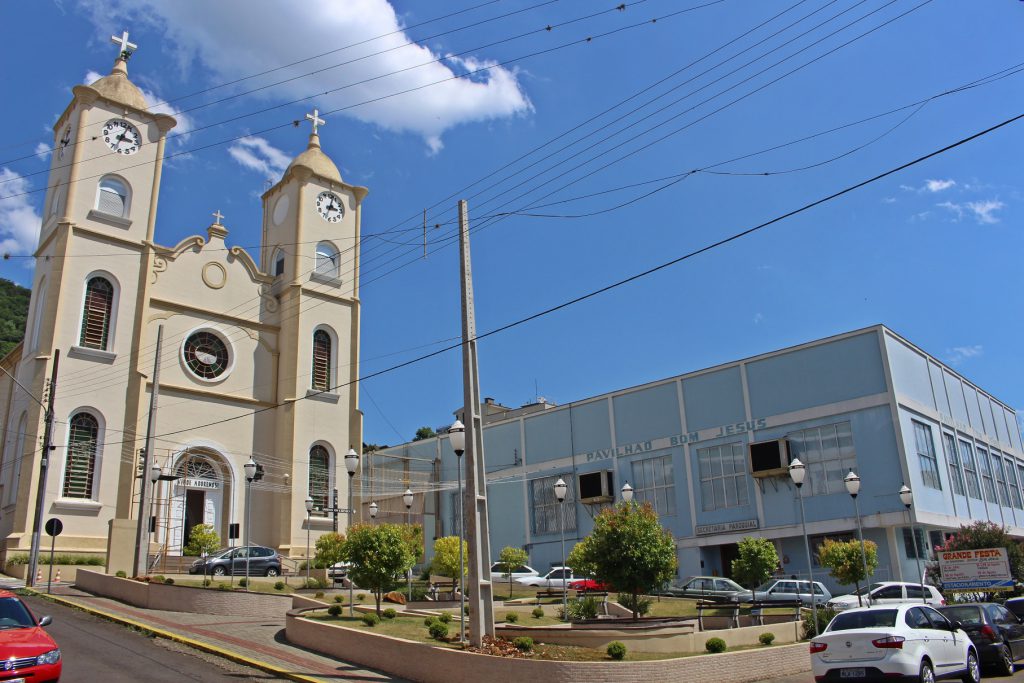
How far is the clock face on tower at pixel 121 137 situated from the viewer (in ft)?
121

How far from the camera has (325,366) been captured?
4241 centimetres

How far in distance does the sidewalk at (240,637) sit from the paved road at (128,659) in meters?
0.32

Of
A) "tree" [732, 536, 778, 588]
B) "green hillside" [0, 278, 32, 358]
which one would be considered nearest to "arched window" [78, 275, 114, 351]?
"tree" [732, 536, 778, 588]

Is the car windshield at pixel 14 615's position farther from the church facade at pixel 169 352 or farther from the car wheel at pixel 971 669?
the church facade at pixel 169 352

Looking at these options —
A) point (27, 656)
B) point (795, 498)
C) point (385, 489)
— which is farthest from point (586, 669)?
point (385, 489)

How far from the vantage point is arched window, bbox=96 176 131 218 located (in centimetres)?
3612

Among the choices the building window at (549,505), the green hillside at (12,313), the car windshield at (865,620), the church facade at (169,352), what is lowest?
the car windshield at (865,620)

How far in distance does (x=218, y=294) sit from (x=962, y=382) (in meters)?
39.7

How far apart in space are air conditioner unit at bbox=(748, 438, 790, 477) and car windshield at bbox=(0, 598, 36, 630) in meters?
32.9

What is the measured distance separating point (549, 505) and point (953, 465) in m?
21.2

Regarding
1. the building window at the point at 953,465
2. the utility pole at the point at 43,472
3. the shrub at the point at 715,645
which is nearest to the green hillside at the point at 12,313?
the utility pole at the point at 43,472

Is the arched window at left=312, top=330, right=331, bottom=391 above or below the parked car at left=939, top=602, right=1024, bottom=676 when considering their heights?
above

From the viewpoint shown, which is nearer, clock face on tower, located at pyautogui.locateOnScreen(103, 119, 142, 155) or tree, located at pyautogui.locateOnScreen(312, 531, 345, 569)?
tree, located at pyautogui.locateOnScreen(312, 531, 345, 569)

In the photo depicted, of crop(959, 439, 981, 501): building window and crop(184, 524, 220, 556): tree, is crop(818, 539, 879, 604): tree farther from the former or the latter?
crop(184, 524, 220, 556): tree
